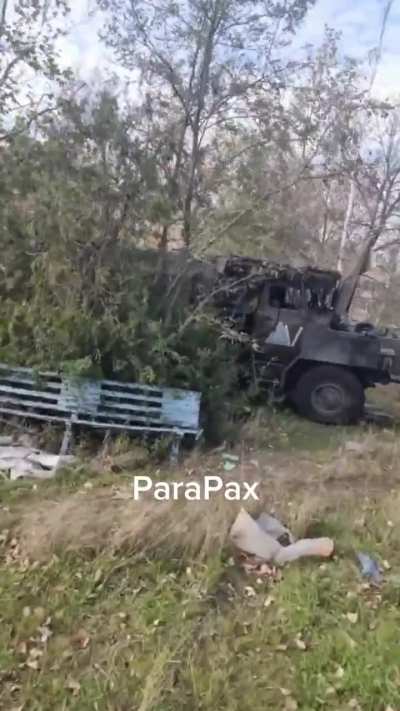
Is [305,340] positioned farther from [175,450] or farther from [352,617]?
[352,617]

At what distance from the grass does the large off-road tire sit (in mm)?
3700

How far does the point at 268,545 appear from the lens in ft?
12.2

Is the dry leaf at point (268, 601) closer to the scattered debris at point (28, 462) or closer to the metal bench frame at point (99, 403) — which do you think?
the scattered debris at point (28, 462)

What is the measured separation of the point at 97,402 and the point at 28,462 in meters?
0.87

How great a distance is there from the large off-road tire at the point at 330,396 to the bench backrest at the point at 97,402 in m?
2.85

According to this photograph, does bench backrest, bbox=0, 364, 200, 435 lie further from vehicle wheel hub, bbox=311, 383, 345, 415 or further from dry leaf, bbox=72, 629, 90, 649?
vehicle wheel hub, bbox=311, 383, 345, 415

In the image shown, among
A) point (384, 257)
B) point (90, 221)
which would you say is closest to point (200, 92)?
point (90, 221)

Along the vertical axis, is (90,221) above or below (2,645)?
above

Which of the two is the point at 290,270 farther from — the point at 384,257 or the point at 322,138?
the point at 384,257

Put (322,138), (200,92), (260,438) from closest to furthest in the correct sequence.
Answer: (260,438)
(200,92)
(322,138)

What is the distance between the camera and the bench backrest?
5441 millimetres

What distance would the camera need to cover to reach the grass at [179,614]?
2.75m

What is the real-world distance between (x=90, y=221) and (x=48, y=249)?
0.50 metres

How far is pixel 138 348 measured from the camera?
561cm
